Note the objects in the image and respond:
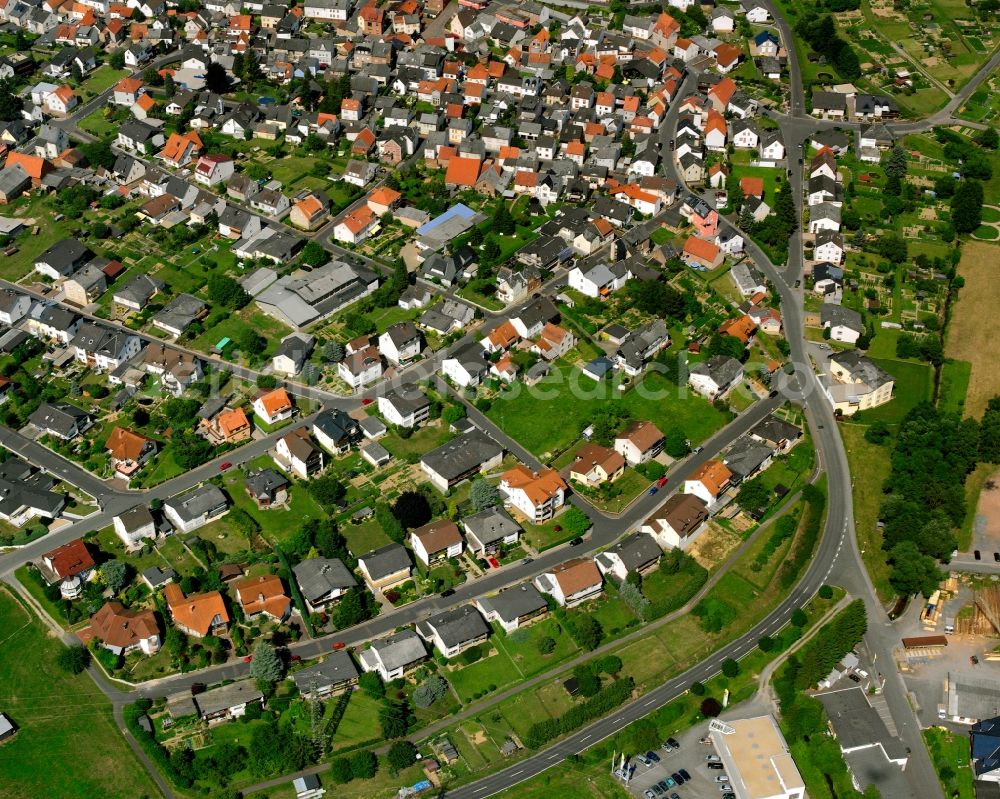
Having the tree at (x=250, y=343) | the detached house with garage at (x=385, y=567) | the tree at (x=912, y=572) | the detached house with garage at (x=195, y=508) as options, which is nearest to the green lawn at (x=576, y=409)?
the detached house with garage at (x=385, y=567)

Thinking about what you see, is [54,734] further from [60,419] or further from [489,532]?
[489,532]

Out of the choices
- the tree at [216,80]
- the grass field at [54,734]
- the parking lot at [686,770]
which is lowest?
the grass field at [54,734]

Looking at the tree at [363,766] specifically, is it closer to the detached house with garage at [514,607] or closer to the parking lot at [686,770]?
the detached house with garage at [514,607]

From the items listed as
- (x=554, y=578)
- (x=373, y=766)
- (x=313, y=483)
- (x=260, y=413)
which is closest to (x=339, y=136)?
(x=260, y=413)

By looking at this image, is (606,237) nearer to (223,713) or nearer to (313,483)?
(313,483)

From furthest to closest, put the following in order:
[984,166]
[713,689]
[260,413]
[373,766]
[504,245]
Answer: [984,166]
[504,245]
[260,413]
[713,689]
[373,766]

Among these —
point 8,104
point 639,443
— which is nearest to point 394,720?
point 639,443
